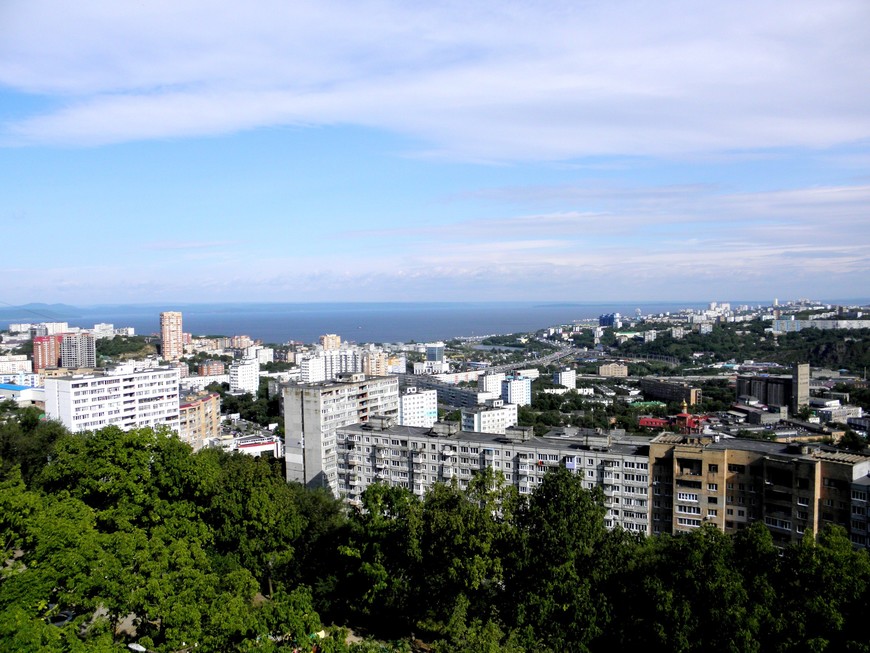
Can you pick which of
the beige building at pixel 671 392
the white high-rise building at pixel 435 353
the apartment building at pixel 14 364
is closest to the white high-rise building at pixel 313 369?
the white high-rise building at pixel 435 353

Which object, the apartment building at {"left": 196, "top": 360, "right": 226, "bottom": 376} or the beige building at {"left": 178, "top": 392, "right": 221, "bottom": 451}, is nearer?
the beige building at {"left": 178, "top": 392, "right": 221, "bottom": 451}

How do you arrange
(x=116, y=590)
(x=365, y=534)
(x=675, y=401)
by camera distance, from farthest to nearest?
(x=675, y=401)
(x=365, y=534)
(x=116, y=590)

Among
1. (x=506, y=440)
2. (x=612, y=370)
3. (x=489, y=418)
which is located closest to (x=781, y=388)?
(x=612, y=370)

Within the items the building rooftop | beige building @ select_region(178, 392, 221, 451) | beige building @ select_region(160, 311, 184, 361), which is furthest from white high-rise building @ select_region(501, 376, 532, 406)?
beige building @ select_region(160, 311, 184, 361)

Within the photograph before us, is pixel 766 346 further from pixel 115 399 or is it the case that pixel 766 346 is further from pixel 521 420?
pixel 115 399

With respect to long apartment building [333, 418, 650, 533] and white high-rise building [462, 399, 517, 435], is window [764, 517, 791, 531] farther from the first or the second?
white high-rise building [462, 399, 517, 435]

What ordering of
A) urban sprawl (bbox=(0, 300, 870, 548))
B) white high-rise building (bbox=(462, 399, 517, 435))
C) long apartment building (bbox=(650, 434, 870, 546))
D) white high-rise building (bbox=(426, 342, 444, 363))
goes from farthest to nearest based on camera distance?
white high-rise building (bbox=(426, 342, 444, 363)) → white high-rise building (bbox=(462, 399, 517, 435)) → urban sprawl (bbox=(0, 300, 870, 548)) → long apartment building (bbox=(650, 434, 870, 546))

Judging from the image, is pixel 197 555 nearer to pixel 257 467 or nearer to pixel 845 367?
pixel 257 467

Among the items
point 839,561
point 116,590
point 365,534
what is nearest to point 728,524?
point 839,561
